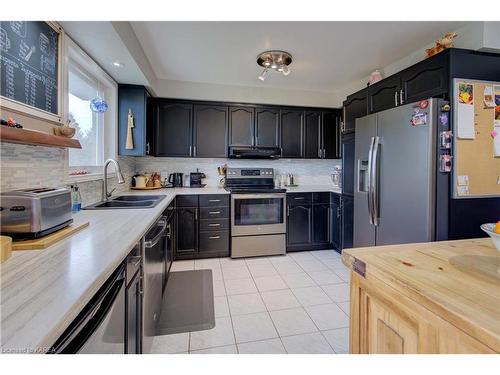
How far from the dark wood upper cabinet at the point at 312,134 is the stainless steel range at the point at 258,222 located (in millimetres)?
944

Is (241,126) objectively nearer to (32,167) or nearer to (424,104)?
(424,104)

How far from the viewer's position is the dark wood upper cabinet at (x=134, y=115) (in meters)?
2.80

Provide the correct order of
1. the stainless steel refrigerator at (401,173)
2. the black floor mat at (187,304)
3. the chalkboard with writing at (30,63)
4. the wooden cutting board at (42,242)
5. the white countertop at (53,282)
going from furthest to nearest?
the black floor mat at (187,304)
the stainless steel refrigerator at (401,173)
the chalkboard with writing at (30,63)
the wooden cutting board at (42,242)
the white countertop at (53,282)

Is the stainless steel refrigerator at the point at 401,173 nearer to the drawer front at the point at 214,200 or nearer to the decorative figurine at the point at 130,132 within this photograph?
the drawer front at the point at 214,200

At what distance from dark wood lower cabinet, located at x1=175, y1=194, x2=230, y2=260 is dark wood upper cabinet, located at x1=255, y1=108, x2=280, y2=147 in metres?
1.06

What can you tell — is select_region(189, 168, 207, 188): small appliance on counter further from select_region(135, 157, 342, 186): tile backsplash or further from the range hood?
the range hood

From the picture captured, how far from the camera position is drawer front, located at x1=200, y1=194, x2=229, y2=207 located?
309cm

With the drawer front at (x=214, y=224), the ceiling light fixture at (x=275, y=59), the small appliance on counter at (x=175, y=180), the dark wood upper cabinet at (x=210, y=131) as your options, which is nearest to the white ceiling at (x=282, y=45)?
the ceiling light fixture at (x=275, y=59)

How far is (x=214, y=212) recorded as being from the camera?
10.3 feet

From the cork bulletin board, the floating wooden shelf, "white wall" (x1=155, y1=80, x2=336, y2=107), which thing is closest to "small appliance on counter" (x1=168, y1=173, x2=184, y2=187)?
"white wall" (x1=155, y1=80, x2=336, y2=107)

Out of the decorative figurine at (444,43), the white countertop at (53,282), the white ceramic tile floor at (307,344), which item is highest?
the decorative figurine at (444,43)
